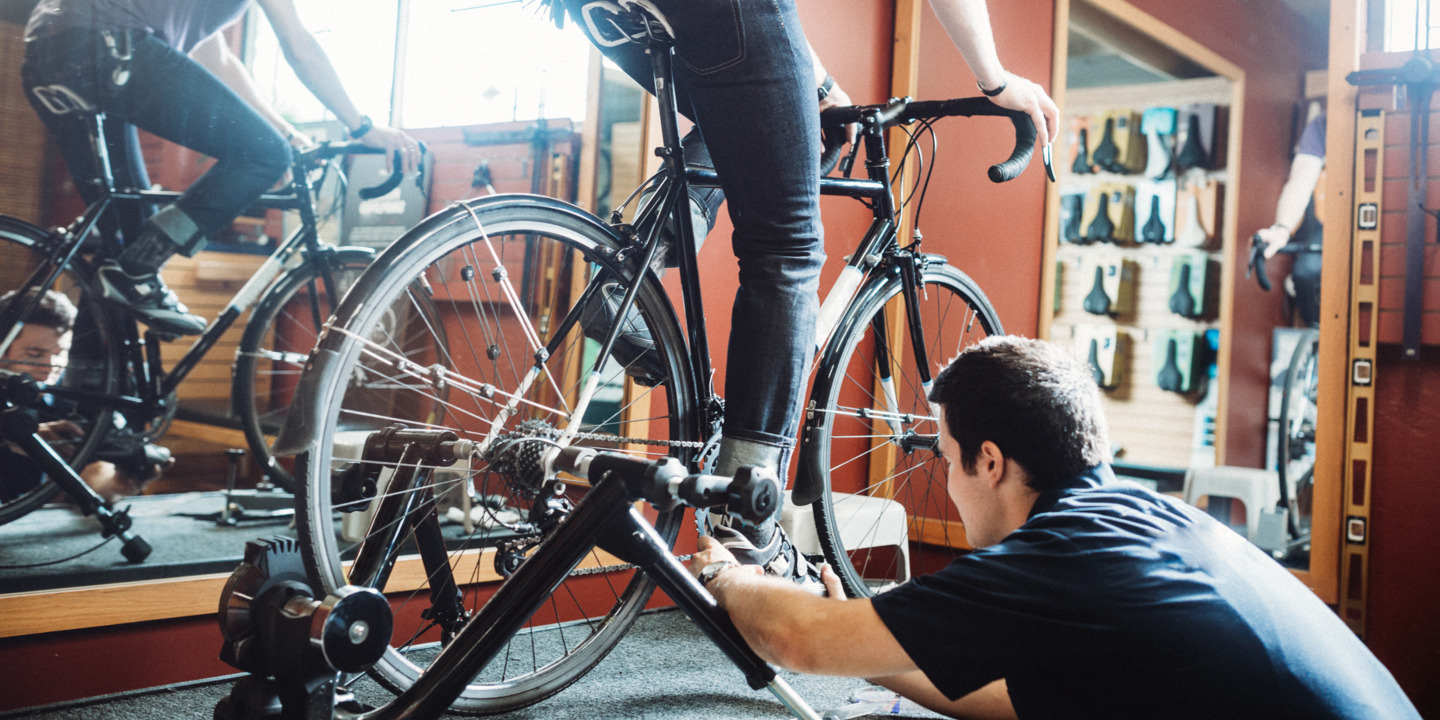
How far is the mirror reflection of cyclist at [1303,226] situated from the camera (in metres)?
2.79

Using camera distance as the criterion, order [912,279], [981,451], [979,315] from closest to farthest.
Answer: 1. [981,451]
2. [912,279]
3. [979,315]

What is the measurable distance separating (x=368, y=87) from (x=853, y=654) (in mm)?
1369

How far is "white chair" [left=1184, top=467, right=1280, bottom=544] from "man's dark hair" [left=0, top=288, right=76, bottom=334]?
2.82 metres

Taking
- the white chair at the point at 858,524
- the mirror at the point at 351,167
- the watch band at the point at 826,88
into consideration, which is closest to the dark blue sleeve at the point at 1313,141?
the white chair at the point at 858,524

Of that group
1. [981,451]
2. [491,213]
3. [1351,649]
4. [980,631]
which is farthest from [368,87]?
[1351,649]

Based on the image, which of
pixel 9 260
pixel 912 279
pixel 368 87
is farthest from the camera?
pixel 912 279

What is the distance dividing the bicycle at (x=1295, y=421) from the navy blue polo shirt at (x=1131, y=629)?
186 cm

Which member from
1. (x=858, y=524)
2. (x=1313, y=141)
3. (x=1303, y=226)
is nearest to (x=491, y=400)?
(x=858, y=524)

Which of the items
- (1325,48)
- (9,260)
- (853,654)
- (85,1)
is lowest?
(853,654)

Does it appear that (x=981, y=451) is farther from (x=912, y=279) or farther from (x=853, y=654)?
(x=912, y=279)

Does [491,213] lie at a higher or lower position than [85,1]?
lower

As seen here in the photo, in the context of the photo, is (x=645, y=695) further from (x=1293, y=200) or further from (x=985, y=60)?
(x=1293, y=200)

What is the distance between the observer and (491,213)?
1.12 metres

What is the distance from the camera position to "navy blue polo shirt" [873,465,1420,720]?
846 millimetres
